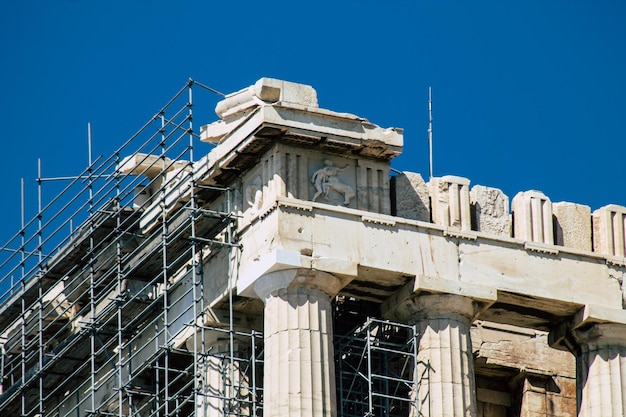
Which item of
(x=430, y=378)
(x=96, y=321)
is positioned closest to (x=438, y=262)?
(x=430, y=378)

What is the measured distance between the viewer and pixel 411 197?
55.4 meters

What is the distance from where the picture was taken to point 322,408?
5206cm

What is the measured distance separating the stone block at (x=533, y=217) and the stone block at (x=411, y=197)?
1985 mm

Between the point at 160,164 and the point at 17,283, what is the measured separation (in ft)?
14.2

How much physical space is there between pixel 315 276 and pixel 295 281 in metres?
0.41

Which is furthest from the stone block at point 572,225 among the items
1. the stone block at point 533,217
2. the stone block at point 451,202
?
the stone block at point 451,202

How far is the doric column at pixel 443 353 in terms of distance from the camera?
176 feet

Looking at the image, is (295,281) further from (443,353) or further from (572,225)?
(572,225)

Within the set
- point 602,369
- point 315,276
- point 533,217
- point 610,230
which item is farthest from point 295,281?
point 610,230

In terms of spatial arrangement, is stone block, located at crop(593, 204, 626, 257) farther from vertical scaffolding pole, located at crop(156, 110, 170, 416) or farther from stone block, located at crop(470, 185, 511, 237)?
vertical scaffolding pole, located at crop(156, 110, 170, 416)

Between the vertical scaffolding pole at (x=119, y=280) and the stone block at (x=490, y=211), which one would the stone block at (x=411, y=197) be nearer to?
the stone block at (x=490, y=211)

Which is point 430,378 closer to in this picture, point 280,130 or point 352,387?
point 352,387

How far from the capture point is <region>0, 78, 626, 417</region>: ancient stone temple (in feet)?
175

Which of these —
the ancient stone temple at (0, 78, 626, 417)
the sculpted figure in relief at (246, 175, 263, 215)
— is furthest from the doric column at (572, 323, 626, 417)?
the sculpted figure in relief at (246, 175, 263, 215)
